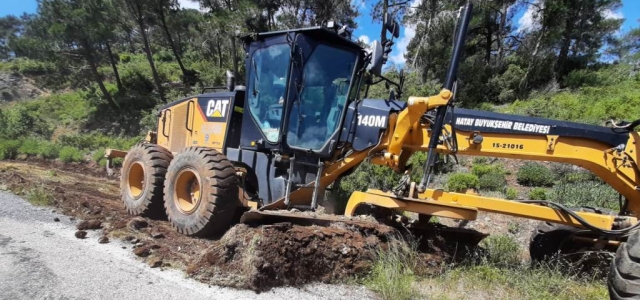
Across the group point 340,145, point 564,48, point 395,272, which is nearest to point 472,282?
point 395,272

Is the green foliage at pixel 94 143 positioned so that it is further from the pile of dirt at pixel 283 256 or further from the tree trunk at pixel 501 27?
the tree trunk at pixel 501 27

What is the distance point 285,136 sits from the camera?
5.66 m

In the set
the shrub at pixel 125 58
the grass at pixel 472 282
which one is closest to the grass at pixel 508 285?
the grass at pixel 472 282

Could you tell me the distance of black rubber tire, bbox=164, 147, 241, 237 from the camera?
17.5 ft

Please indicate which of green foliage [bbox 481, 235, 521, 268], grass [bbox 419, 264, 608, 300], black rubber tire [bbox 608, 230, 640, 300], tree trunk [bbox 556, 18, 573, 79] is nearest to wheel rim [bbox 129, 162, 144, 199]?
grass [bbox 419, 264, 608, 300]

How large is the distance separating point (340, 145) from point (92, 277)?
3.13 meters

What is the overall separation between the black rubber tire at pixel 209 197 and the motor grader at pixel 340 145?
0.05 ft

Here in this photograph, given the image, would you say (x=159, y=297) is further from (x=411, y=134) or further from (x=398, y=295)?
(x=411, y=134)

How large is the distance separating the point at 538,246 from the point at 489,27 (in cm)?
2664

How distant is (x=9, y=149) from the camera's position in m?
17.0

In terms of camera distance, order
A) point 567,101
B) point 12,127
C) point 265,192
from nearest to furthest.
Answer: point 265,192
point 567,101
point 12,127

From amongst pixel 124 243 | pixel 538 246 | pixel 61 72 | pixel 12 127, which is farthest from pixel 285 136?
pixel 61 72

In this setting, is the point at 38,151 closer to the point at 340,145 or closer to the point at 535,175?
the point at 340,145

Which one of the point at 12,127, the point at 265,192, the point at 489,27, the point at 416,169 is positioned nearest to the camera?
the point at 265,192
